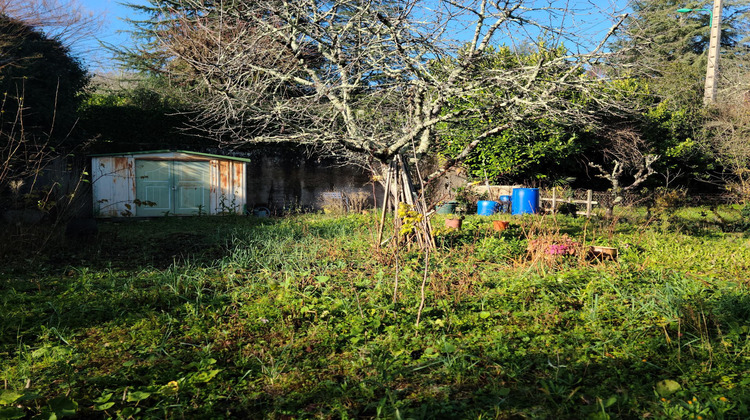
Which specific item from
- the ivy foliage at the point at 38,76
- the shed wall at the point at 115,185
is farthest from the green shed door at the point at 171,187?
the ivy foliage at the point at 38,76

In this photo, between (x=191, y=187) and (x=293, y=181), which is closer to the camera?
(x=191, y=187)

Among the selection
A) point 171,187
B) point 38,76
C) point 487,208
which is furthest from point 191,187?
point 487,208

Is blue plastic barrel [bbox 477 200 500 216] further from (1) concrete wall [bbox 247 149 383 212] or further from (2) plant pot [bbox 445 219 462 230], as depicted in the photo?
(2) plant pot [bbox 445 219 462 230]

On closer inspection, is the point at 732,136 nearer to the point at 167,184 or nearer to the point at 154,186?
the point at 167,184

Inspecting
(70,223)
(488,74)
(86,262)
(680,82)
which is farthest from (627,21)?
(680,82)

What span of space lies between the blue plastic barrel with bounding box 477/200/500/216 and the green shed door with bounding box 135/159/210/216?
7.13 meters

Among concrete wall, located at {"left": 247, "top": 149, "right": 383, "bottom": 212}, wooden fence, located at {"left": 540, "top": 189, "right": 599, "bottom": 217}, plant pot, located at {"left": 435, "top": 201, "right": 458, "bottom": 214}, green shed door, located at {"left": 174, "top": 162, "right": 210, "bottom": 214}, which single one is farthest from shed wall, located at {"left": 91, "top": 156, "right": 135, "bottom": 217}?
wooden fence, located at {"left": 540, "top": 189, "right": 599, "bottom": 217}

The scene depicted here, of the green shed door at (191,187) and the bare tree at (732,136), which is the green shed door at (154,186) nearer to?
the green shed door at (191,187)

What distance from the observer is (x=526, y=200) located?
1173 centimetres

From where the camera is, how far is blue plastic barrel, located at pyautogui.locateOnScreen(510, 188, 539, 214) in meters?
11.7

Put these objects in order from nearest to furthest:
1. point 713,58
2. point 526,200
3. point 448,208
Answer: point 526,200 < point 448,208 < point 713,58

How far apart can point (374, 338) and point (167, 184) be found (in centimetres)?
997

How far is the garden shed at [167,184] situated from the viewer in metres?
11.2

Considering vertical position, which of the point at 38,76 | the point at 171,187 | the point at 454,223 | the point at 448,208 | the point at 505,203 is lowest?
the point at 454,223
